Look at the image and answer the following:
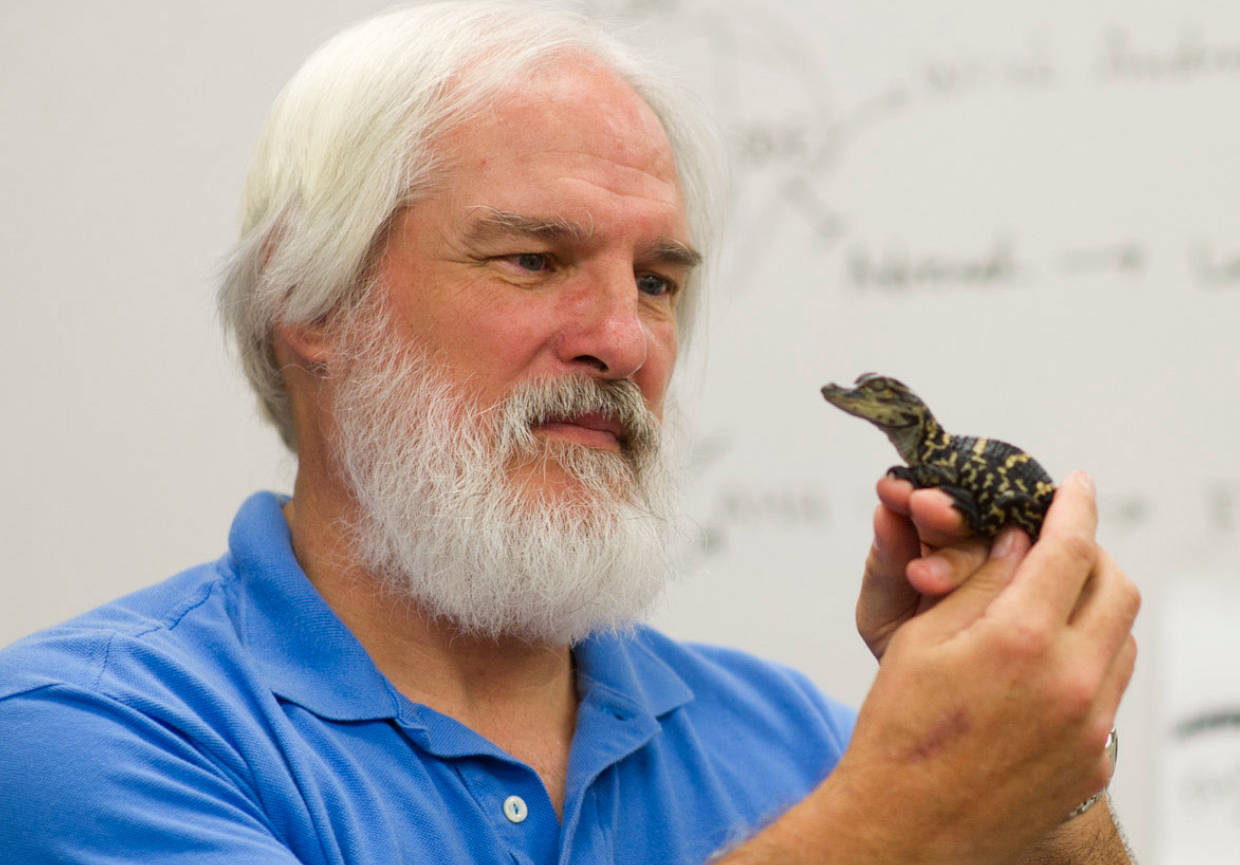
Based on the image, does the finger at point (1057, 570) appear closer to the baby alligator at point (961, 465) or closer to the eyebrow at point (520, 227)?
the baby alligator at point (961, 465)

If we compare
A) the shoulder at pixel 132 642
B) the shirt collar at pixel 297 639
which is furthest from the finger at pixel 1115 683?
the shoulder at pixel 132 642

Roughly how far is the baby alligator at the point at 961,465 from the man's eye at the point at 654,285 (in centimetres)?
46

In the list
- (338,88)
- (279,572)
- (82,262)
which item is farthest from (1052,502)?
(82,262)

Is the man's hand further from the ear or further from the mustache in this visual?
the ear

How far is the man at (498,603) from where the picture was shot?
0.95m

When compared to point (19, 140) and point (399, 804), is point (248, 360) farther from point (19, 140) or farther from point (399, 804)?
point (19, 140)

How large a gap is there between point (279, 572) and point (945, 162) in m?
1.29

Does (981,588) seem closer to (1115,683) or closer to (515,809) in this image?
(1115,683)

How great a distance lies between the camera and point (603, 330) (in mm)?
1291

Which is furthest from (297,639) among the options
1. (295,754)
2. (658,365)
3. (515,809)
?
(658,365)

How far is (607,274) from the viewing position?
1.32 meters

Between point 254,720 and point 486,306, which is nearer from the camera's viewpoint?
point 254,720

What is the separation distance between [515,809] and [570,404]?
43 centimetres

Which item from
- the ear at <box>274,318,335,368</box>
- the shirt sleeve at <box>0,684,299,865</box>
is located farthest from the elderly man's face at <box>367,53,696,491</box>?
the shirt sleeve at <box>0,684,299,865</box>
